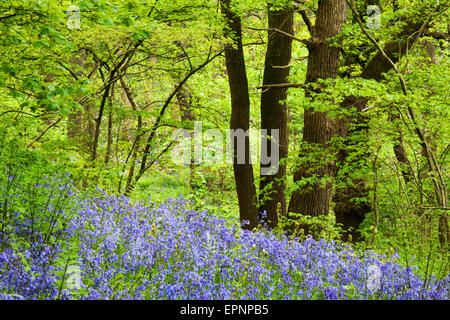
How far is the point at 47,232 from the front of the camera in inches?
149

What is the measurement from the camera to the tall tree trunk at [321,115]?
7.68 m

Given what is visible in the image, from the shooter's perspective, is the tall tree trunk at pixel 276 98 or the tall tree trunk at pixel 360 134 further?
the tall tree trunk at pixel 276 98

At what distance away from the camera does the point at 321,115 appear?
25.5ft

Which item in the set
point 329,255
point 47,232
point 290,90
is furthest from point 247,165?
point 47,232

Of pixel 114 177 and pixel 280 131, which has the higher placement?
pixel 280 131

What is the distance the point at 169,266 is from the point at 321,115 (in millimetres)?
5021

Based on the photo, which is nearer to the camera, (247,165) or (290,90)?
(247,165)

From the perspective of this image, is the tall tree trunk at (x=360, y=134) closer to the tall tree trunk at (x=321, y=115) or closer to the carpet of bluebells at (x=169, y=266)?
the tall tree trunk at (x=321, y=115)

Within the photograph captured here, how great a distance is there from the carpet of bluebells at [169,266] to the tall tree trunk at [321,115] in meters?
2.96

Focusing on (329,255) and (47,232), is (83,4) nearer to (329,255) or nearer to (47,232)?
(47,232)

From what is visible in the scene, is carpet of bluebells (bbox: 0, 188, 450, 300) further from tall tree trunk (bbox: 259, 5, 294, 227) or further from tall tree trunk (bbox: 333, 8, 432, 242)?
tall tree trunk (bbox: 259, 5, 294, 227)

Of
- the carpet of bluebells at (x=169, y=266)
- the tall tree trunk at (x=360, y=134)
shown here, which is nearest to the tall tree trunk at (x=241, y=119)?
the tall tree trunk at (x=360, y=134)
